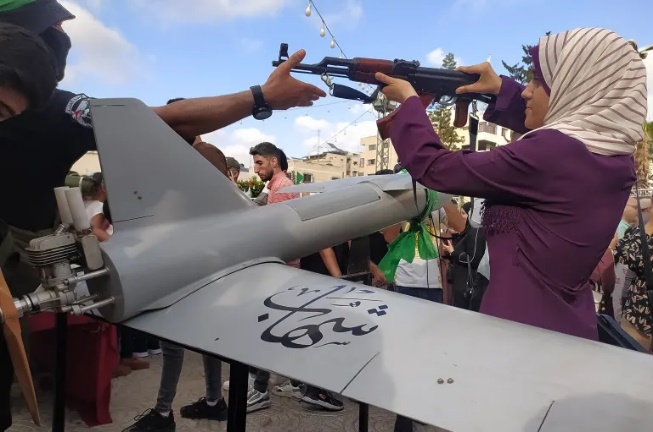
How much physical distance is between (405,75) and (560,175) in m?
0.97

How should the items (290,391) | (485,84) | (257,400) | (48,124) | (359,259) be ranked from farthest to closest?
(290,391), (257,400), (359,259), (485,84), (48,124)

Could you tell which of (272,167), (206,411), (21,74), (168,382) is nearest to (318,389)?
(206,411)

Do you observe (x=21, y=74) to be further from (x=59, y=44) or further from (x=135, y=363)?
(x=135, y=363)

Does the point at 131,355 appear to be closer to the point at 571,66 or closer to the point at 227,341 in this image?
the point at 227,341

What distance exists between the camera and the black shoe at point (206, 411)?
3.30 metres

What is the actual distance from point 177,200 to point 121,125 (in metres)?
0.33

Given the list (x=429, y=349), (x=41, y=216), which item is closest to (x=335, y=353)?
(x=429, y=349)

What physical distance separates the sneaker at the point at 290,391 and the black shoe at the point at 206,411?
677 mm

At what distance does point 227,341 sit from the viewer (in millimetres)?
1307

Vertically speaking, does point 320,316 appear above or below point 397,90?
below

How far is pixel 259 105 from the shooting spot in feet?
5.80

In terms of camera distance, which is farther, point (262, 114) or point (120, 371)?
point (120, 371)

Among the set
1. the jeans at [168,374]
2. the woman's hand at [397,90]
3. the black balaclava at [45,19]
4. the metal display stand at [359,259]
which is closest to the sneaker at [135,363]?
the jeans at [168,374]

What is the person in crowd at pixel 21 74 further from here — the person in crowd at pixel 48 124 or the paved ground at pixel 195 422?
the paved ground at pixel 195 422
